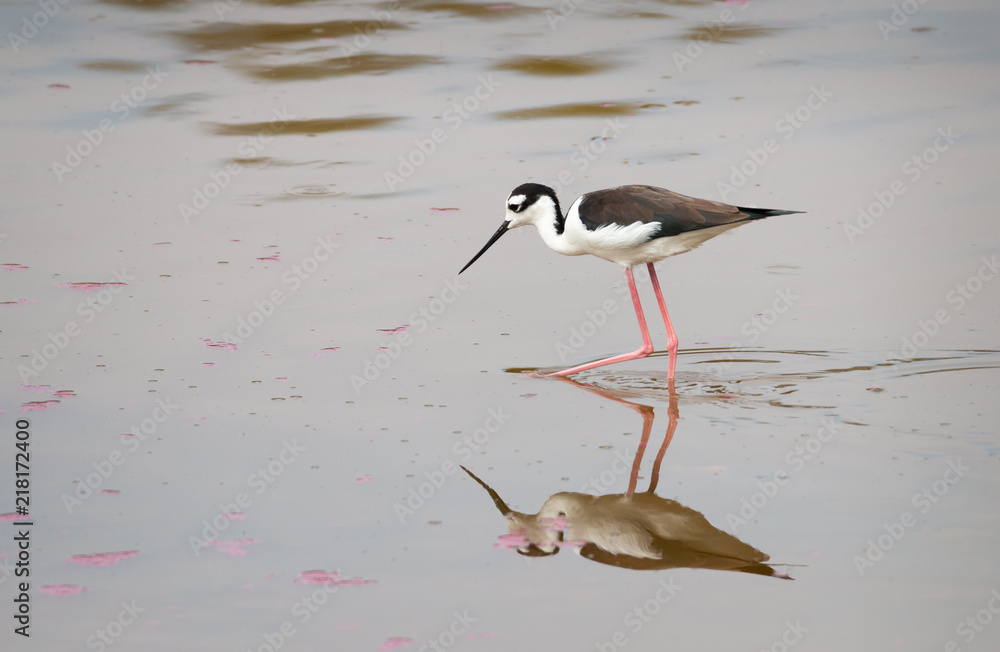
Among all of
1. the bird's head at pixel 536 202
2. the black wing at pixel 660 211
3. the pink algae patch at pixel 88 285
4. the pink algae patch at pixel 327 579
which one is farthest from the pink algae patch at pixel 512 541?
the pink algae patch at pixel 88 285

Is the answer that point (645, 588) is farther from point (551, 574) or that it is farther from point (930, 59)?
point (930, 59)

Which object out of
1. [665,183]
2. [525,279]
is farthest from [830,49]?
[525,279]

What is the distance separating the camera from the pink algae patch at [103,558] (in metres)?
5.35

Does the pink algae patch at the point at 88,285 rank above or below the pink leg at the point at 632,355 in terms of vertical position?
below

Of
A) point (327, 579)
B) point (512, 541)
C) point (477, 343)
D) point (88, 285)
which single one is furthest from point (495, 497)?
point (88, 285)

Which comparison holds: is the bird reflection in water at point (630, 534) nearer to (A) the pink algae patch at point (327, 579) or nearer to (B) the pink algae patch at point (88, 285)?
(A) the pink algae patch at point (327, 579)

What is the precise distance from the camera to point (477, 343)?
8.19 meters

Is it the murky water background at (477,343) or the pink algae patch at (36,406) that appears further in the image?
the pink algae patch at (36,406)

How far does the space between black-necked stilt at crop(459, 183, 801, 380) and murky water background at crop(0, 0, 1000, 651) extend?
29.7 inches

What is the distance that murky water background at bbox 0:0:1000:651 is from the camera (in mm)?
5043

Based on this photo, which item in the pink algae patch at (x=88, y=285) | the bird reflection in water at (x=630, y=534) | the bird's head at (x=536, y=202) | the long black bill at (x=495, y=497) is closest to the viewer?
the bird reflection in water at (x=630, y=534)

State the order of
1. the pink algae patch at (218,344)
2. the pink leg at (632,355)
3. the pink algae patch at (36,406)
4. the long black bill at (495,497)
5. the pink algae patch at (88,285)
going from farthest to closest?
the pink algae patch at (88,285) → the pink algae patch at (218,344) → the pink leg at (632,355) → the pink algae patch at (36,406) → the long black bill at (495,497)

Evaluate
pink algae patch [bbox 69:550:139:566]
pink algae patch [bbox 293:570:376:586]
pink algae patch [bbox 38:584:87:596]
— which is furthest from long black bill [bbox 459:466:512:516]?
pink algae patch [bbox 38:584:87:596]

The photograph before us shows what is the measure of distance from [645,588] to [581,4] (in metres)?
14.8
